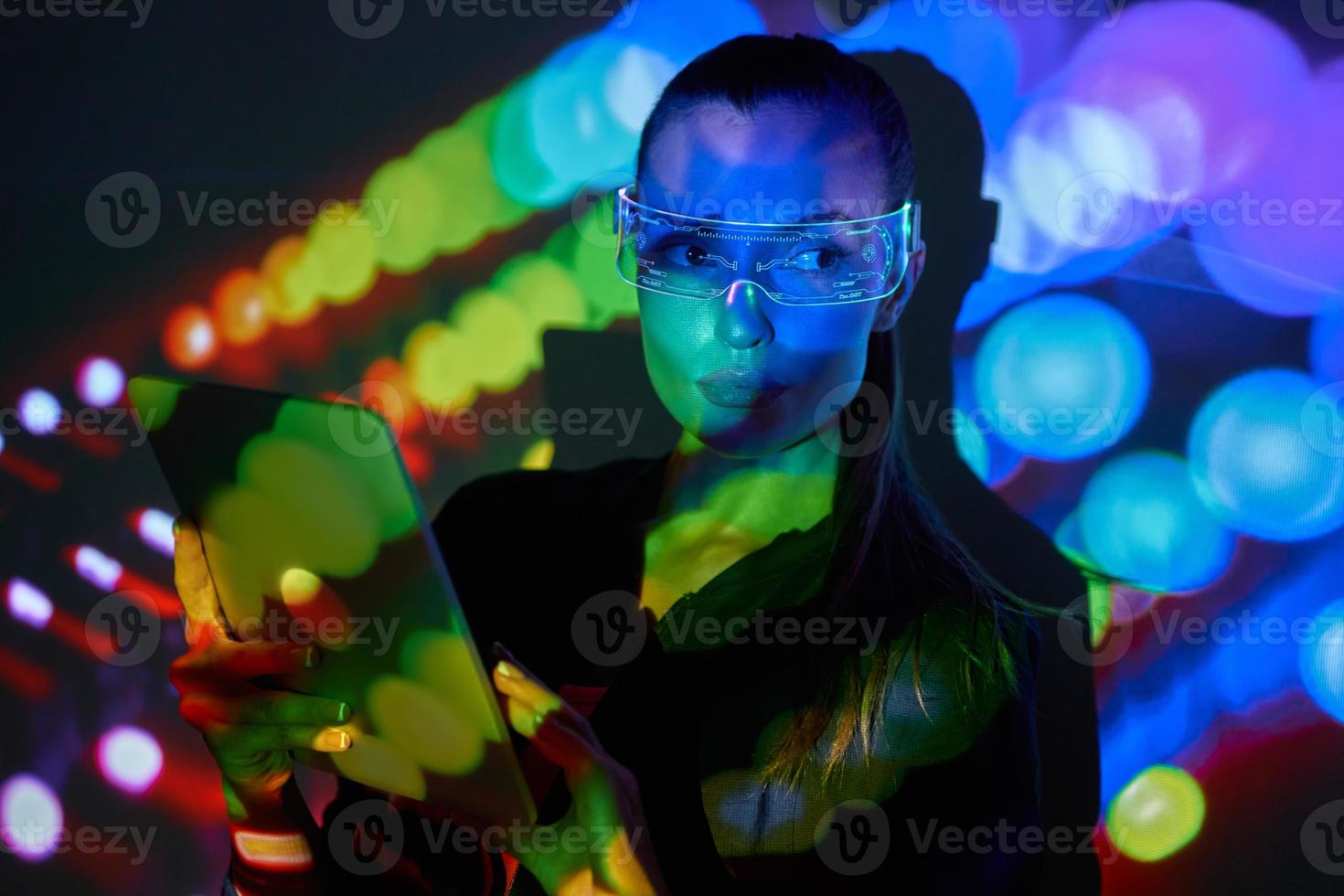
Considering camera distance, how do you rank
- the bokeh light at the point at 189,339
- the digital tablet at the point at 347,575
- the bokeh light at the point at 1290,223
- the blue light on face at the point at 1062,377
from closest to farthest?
1. the digital tablet at the point at 347,575
2. the bokeh light at the point at 1290,223
3. the blue light on face at the point at 1062,377
4. the bokeh light at the point at 189,339

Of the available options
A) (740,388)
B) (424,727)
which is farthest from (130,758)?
(740,388)

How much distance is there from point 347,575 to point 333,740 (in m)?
0.25

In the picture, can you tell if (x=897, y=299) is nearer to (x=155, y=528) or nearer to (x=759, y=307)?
(x=759, y=307)

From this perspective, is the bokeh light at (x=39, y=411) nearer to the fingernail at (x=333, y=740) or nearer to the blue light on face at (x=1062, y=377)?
the fingernail at (x=333, y=740)

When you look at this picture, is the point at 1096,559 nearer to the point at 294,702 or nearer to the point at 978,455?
the point at 978,455

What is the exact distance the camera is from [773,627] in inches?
58.0

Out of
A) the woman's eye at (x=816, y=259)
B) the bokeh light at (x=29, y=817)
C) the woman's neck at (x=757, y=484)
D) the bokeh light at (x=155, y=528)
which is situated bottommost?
the bokeh light at (x=29, y=817)

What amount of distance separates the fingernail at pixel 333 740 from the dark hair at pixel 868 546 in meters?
0.53

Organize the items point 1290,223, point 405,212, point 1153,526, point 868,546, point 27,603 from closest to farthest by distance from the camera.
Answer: point 868,546
point 1290,223
point 1153,526
point 405,212
point 27,603

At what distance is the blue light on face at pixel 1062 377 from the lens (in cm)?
170

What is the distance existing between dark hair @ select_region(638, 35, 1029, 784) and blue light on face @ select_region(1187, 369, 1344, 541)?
1.46ft

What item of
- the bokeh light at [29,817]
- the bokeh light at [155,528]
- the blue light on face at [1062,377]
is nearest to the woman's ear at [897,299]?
the blue light on face at [1062,377]

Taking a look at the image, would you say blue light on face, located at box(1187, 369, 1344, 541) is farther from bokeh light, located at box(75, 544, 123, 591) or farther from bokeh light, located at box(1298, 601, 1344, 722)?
bokeh light, located at box(75, 544, 123, 591)

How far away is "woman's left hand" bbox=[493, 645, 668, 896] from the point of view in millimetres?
1233
